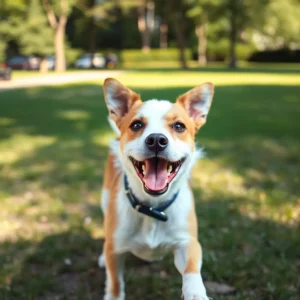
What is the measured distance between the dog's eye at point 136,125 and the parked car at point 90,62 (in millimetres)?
41684

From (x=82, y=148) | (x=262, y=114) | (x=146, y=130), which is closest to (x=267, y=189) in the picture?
(x=146, y=130)

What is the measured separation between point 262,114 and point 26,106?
7.16 meters

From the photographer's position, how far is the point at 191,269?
266 centimetres

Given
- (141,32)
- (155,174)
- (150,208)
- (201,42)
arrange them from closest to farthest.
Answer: (155,174) → (150,208) → (201,42) → (141,32)

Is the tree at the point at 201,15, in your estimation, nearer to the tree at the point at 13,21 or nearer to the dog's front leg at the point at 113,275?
the tree at the point at 13,21

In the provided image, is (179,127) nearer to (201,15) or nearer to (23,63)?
(23,63)

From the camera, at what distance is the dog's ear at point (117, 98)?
10.2 feet

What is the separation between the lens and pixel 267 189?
542 cm

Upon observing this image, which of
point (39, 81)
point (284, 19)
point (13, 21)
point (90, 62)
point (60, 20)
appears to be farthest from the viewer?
point (284, 19)

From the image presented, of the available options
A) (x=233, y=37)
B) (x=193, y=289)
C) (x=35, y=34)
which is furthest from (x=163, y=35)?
(x=193, y=289)

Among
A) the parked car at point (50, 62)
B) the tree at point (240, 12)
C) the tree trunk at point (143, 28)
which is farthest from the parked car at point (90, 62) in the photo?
the tree at point (240, 12)

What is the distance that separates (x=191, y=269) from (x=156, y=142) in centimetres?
83

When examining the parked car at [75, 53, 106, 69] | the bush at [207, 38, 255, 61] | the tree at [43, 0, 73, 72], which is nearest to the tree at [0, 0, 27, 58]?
the tree at [43, 0, 73, 72]

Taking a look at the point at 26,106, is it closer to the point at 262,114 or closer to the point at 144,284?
the point at 262,114
